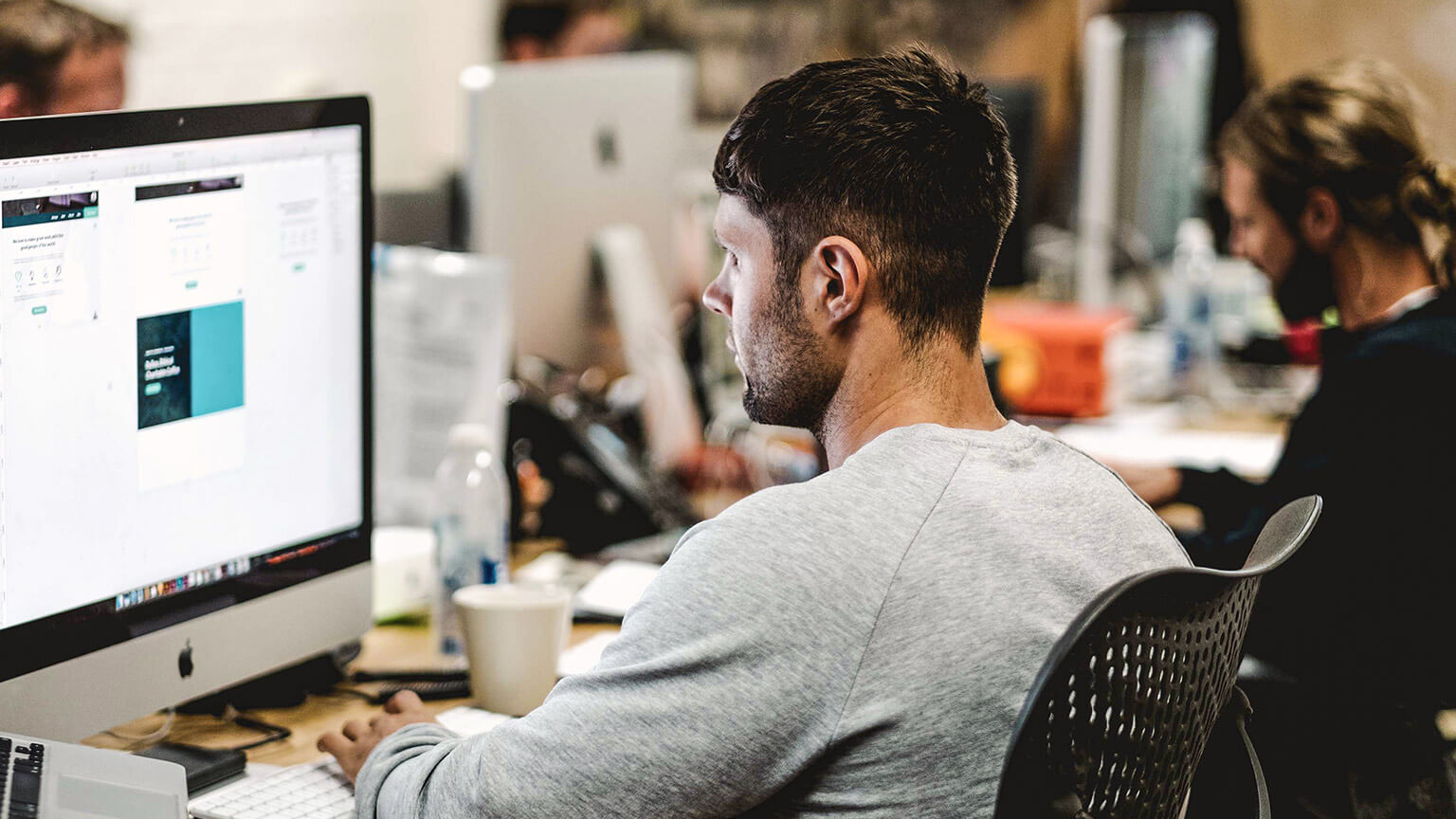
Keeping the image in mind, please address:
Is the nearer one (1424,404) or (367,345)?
(367,345)

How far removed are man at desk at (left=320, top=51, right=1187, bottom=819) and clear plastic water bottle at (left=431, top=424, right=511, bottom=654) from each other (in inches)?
17.7

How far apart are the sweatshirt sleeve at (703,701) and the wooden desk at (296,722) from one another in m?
0.41

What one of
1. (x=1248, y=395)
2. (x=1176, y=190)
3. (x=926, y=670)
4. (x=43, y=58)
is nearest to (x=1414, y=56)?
(x=1176, y=190)

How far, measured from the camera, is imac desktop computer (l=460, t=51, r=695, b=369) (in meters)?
→ 2.04

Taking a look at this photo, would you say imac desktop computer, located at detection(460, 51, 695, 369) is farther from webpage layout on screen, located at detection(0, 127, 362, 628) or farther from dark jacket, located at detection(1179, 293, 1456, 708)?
dark jacket, located at detection(1179, 293, 1456, 708)

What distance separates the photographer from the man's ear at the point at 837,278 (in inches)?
39.2

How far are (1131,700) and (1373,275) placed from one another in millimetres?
1293

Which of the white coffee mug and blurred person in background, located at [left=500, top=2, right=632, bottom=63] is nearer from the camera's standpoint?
the white coffee mug

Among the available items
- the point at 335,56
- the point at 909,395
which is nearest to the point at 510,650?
the point at 909,395

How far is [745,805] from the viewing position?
0.89 meters

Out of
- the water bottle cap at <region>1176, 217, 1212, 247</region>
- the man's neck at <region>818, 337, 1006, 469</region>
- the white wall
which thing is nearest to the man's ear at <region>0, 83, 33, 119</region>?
the white wall

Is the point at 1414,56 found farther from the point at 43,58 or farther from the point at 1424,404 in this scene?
the point at 43,58

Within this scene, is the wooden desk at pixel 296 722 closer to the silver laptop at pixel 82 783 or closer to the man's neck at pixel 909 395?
the silver laptop at pixel 82 783

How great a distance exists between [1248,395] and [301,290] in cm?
224
